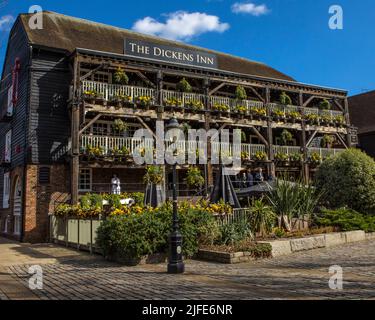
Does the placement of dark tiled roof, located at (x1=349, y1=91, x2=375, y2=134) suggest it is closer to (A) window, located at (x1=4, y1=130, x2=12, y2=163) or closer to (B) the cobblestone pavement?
(B) the cobblestone pavement

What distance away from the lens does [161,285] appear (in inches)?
299

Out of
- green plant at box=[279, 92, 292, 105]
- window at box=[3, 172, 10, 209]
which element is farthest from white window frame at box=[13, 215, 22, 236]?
green plant at box=[279, 92, 292, 105]

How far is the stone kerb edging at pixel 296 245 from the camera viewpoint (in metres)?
10.6

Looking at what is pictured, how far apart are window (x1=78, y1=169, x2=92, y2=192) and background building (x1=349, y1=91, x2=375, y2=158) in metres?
22.0

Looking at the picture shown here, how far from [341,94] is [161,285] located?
25.7 meters

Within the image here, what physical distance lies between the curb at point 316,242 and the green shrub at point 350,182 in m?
2.46

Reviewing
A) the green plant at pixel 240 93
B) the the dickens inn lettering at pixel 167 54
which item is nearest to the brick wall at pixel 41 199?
the the dickens inn lettering at pixel 167 54

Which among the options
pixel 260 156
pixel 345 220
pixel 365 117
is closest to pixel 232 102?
pixel 260 156

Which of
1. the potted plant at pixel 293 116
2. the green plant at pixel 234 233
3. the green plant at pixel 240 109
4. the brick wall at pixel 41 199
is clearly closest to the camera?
the green plant at pixel 234 233

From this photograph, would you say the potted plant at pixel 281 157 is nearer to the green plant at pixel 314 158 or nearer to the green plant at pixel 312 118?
the green plant at pixel 314 158

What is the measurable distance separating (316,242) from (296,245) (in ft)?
3.10

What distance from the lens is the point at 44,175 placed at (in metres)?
19.5

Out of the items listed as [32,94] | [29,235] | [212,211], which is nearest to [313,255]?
[212,211]
